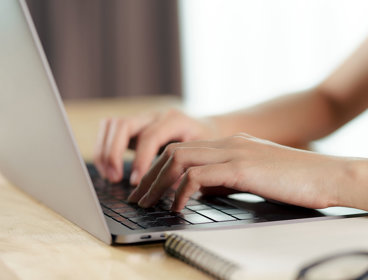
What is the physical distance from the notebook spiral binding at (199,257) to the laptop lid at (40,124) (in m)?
0.08

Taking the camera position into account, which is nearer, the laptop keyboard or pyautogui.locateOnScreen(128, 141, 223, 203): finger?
the laptop keyboard

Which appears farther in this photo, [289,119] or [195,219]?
[289,119]

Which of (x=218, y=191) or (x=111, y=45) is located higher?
(x=218, y=191)

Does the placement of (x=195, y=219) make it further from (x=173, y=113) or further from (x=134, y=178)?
(x=173, y=113)

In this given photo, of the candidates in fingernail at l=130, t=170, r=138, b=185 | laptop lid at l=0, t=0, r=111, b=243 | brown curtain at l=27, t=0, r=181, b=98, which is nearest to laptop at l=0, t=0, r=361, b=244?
laptop lid at l=0, t=0, r=111, b=243

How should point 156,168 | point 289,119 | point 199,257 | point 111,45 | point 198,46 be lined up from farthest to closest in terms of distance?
point 198,46
point 111,45
point 289,119
point 156,168
point 199,257

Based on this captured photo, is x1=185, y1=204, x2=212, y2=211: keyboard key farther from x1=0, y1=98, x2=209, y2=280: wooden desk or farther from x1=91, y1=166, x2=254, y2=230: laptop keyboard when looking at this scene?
x1=0, y1=98, x2=209, y2=280: wooden desk

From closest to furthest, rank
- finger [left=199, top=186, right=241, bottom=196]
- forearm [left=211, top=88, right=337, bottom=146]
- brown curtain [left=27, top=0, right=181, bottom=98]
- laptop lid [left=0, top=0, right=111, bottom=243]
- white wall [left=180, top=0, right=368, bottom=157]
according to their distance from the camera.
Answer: laptop lid [left=0, top=0, right=111, bottom=243], finger [left=199, top=186, right=241, bottom=196], forearm [left=211, top=88, right=337, bottom=146], white wall [left=180, top=0, right=368, bottom=157], brown curtain [left=27, top=0, right=181, bottom=98]

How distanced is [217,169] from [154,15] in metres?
2.83

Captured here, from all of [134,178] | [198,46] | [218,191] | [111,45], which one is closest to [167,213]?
[218,191]

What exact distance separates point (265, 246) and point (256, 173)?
17cm

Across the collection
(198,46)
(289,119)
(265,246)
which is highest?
(265,246)

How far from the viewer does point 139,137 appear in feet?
3.32

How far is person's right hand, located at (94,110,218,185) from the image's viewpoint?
938 millimetres
